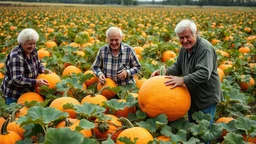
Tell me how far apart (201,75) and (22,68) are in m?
2.59

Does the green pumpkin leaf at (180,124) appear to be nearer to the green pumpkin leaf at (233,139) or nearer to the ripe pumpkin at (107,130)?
the green pumpkin leaf at (233,139)

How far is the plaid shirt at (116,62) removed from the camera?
4.66 metres

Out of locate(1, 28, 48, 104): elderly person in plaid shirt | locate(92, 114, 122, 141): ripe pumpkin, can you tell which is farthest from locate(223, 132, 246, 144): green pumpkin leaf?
locate(1, 28, 48, 104): elderly person in plaid shirt

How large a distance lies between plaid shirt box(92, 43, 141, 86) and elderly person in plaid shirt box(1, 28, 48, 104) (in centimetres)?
103

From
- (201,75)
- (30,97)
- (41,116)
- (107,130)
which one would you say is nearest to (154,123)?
(107,130)

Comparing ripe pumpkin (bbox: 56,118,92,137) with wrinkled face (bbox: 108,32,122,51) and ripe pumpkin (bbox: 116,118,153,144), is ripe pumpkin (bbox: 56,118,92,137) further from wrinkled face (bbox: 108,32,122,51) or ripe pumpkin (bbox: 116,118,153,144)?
wrinkled face (bbox: 108,32,122,51)

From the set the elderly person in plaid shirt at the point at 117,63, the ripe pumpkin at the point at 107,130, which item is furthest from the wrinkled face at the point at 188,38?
the elderly person in plaid shirt at the point at 117,63

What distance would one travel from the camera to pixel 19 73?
4.04 metres

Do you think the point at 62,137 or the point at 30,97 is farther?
the point at 30,97

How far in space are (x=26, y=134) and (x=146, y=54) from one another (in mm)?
5035

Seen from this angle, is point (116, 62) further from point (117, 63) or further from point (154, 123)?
point (154, 123)

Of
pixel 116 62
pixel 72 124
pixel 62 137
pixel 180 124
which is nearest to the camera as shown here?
pixel 62 137

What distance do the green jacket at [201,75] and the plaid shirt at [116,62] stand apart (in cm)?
116

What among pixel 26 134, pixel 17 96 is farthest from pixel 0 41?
pixel 26 134
